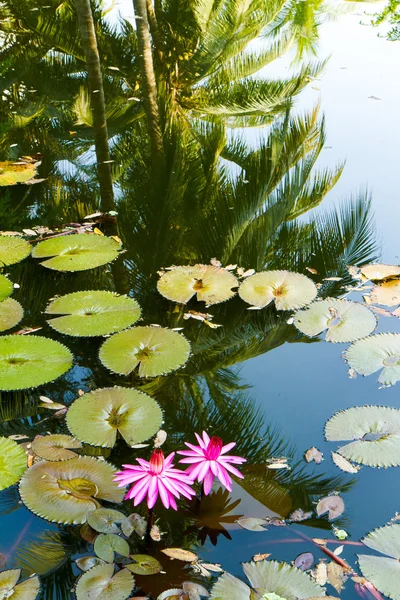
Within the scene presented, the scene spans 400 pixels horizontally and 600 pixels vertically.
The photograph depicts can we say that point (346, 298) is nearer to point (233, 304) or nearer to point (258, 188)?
point (233, 304)

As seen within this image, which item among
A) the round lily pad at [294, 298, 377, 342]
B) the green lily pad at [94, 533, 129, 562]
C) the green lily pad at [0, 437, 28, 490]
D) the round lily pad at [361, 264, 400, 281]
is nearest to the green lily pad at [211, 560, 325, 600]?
the green lily pad at [94, 533, 129, 562]

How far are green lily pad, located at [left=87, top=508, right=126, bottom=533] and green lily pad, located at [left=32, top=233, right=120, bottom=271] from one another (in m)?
1.28

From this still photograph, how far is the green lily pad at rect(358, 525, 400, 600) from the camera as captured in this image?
126 centimetres

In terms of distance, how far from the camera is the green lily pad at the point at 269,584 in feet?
4.06

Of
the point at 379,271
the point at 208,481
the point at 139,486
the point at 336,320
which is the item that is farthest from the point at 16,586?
the point at 379,271

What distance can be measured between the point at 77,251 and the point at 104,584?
64.4 inches

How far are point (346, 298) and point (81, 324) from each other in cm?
104

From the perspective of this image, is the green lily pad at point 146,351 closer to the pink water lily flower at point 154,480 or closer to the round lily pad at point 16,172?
the pink water lily flower at point 154,480

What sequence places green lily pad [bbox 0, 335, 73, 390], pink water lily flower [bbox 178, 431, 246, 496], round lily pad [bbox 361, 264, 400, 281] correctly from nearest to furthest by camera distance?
1. pink water lily flower [bbox 178, 431, 246, 496]
2. green lily pad [bbox 0, 335, 73, 390]
3. round lily pad [bbox 361, 264, 400, 281]

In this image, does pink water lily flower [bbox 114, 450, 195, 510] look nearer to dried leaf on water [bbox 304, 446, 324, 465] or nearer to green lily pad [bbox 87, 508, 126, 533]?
green lily pad [bbox 87, 508, 126, 533]

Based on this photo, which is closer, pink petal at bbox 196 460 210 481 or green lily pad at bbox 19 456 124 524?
pink petal at bbox 196 460 210 481

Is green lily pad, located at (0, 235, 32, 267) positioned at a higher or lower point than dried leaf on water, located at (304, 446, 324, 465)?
higher

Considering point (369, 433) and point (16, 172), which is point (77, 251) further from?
point (369, 433)

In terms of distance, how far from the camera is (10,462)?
156cm
